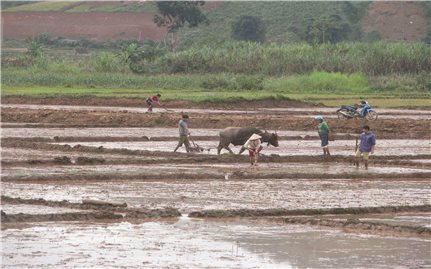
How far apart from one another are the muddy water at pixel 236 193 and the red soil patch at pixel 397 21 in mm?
71773

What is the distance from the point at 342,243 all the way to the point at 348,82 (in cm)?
3724

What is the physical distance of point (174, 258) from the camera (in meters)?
13.0

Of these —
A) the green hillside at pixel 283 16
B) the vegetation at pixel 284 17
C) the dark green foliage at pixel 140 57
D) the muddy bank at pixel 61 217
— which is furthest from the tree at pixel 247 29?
the muddy bank at pixel 61 217

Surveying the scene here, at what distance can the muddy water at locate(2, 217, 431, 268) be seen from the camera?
1273cm

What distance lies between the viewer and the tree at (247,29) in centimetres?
8738

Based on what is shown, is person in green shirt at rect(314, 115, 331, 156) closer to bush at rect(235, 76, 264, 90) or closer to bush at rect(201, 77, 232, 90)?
bush at rect(235, 76, 264, 90)

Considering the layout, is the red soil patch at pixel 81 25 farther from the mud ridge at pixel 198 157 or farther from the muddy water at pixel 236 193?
the muddy water at pixel 236 193

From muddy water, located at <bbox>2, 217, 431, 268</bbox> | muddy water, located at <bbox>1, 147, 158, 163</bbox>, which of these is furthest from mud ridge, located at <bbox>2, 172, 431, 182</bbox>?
muddy water, located at <bbox>2, 217, 431, 268</bbox>

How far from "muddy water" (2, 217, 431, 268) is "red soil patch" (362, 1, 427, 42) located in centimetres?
7759

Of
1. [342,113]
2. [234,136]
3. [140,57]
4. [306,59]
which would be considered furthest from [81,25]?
[234,136]

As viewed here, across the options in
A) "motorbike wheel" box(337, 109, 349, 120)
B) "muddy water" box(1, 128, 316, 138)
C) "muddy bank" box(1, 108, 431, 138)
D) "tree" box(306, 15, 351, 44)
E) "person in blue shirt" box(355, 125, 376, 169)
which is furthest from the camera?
"tree" box(306, 15, 351, 44)

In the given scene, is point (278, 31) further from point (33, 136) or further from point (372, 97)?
point (33, 136)

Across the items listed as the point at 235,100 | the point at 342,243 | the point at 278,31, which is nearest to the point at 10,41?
the point at 278,31

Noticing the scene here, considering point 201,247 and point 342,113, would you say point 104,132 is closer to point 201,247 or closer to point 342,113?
point 342,113
